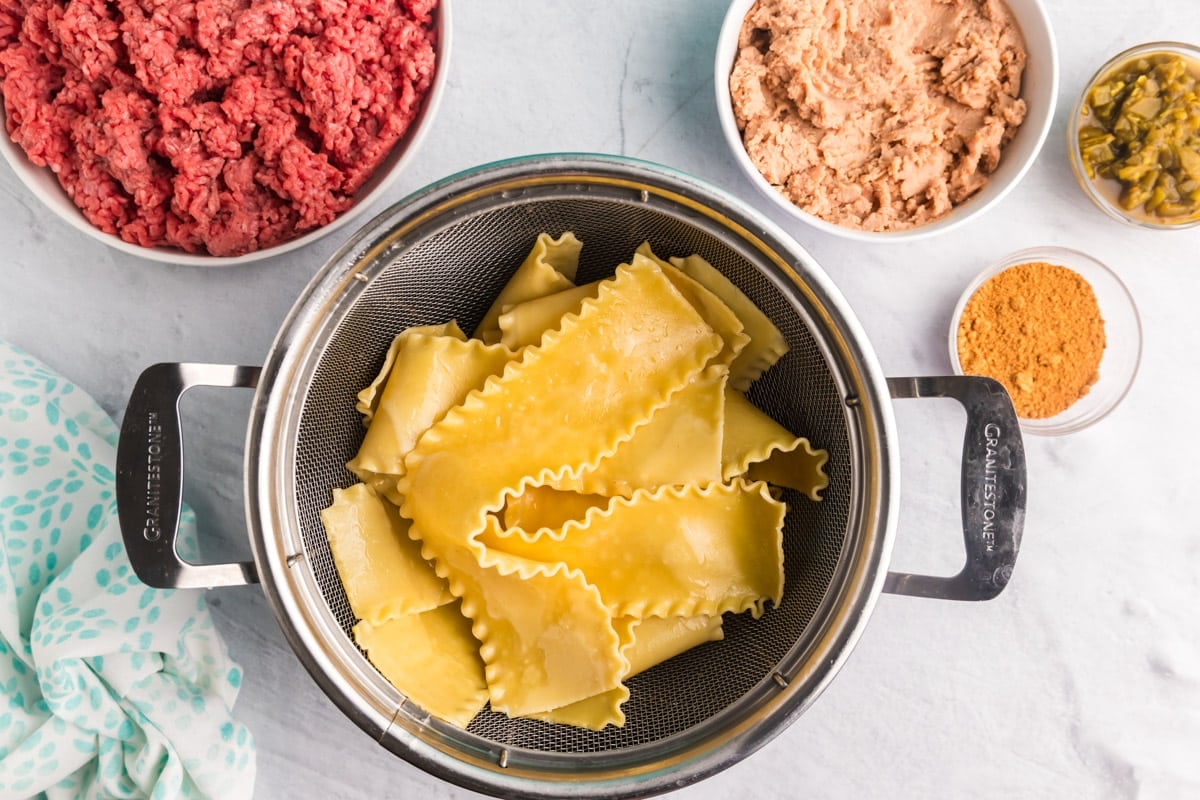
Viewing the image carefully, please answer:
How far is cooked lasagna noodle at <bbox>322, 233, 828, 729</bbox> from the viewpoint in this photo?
4.55 ft

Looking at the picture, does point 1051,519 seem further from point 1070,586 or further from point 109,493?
point 109,493

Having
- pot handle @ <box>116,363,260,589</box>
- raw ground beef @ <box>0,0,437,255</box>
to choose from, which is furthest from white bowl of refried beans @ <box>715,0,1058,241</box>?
pot handle @ <box>116,363,260,589</box>

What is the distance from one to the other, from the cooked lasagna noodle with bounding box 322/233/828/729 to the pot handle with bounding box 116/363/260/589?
22 cm

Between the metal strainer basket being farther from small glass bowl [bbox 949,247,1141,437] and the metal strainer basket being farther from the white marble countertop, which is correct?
small glass bowl [bbox 949,247,1141,437]

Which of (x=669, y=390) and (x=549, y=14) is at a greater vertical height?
(x=549, y=14)

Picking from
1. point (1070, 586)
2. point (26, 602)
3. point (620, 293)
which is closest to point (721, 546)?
point (620, 293)

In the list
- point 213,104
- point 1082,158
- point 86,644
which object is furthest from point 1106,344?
point 86,644

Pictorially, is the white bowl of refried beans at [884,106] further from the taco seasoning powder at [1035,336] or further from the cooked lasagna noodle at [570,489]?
the cooked lasagna noodle at [570,489]

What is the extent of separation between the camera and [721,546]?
1.43 meters

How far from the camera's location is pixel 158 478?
1.29 m

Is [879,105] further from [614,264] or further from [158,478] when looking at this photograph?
[158,478]

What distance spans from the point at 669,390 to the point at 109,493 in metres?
1.09

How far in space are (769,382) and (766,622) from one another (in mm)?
416

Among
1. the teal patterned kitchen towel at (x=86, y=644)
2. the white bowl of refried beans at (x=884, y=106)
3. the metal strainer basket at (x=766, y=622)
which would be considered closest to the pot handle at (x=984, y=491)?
the metal strainer basket at (x=766, y=622)
